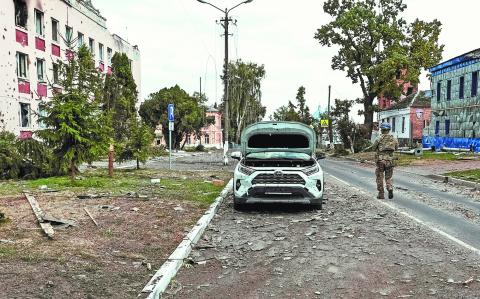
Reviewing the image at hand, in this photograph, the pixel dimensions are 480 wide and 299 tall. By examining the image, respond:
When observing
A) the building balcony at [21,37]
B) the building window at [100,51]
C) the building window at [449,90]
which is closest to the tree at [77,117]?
the building balcony at [21,37]

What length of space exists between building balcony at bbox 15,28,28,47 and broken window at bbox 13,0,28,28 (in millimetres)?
597

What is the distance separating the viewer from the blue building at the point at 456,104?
3312 centimetres

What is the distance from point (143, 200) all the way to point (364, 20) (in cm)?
3752

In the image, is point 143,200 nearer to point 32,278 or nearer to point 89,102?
point 89,102

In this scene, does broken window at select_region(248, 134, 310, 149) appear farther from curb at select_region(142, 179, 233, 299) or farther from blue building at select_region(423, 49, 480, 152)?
blue building at select_region(423, 49, 480, 152)

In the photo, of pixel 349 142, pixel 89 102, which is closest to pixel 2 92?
pixel 89 102

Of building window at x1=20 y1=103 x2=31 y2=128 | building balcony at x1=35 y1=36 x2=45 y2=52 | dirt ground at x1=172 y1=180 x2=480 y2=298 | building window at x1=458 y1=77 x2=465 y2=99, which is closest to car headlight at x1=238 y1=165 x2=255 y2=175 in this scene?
dirt ground at x1=172 y1=180 x2=480 y2=298

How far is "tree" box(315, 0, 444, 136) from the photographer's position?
4191 cm

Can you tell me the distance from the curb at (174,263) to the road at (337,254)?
12 cm

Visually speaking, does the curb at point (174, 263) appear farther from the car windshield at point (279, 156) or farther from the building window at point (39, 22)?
Answer: the building window at point (39, 22)

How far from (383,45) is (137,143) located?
31800 millimetres

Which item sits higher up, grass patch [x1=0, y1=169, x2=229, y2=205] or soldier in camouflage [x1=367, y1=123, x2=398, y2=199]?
soldier in camouflage [x1=367, y1=123, x2=398, y2=199]

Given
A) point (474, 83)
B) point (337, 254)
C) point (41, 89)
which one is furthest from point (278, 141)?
point (474, 83)

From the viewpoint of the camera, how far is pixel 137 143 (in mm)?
19859
